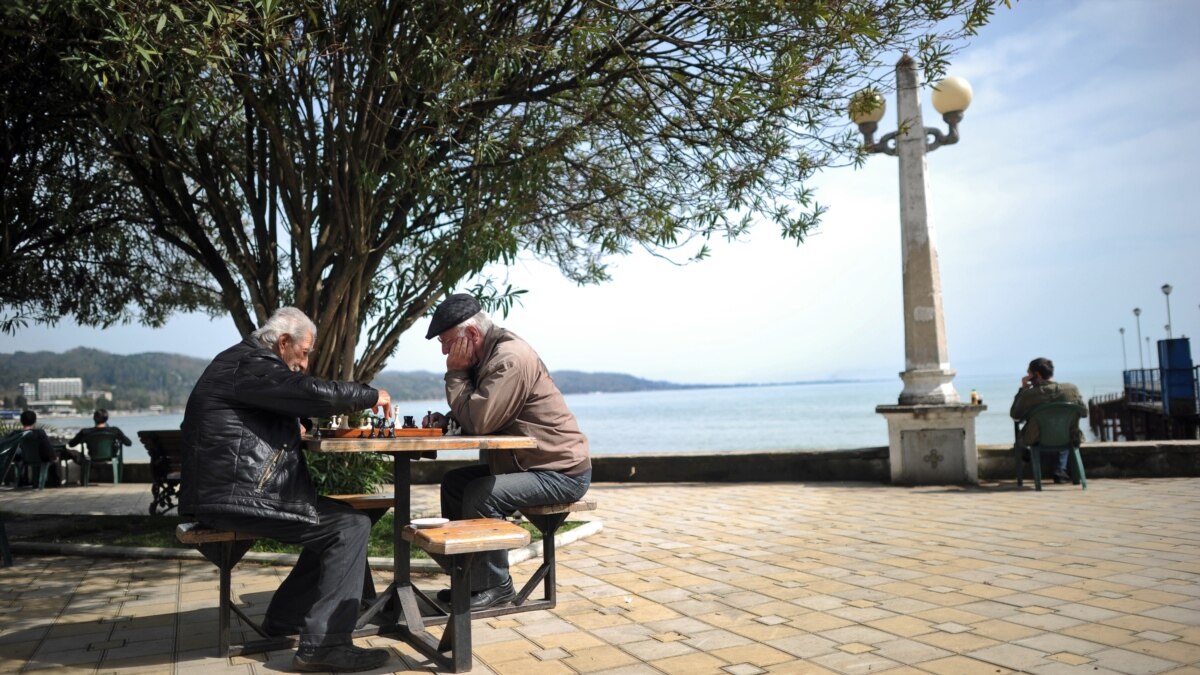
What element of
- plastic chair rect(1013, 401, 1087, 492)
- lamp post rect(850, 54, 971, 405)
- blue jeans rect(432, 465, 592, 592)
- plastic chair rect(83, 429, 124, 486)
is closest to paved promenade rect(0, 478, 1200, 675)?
blue jeans rect(432, 465, 592, 592)

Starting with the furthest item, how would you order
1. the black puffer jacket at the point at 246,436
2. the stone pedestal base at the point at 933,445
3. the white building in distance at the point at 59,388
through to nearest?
the white building in distance at the point at 59,388 → the stone pedestal base at the point at 933,445 → the black puffer jacket at the point at 246,436

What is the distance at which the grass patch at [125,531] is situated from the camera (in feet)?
23.2

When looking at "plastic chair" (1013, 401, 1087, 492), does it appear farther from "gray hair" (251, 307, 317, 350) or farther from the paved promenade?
"gray hair" (251, 307, 317, 350)

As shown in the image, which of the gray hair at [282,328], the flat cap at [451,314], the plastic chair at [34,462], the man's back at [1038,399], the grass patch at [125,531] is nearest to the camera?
the gray hair at [282,328]

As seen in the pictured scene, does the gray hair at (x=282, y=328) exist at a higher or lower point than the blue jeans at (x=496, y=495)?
higher

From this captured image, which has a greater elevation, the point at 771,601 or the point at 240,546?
the point at 240,546

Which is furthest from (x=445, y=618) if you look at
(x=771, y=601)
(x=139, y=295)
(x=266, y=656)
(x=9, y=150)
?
(x=139, y=295)

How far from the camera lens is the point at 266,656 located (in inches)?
165

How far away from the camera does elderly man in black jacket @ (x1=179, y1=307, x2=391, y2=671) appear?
3.87 meters

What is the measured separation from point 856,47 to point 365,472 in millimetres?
5970

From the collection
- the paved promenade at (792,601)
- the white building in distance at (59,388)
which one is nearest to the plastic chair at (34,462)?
the white building in distance at (59,388)

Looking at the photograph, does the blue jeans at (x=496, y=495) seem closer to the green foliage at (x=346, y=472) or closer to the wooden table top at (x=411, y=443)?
the wooden table top at (x=411, y=443)

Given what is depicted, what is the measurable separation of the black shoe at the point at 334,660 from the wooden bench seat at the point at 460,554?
283 mm

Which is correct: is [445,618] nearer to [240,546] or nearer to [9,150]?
[240,546]
